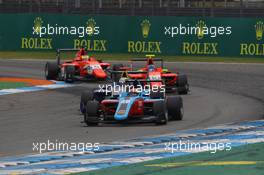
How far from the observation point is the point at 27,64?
121ft

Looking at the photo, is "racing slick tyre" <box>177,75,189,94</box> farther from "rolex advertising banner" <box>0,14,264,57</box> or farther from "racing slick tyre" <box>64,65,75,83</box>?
"rolex advertising banner" <box>0,14,264,57</box>

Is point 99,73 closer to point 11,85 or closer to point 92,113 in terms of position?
point 11,85

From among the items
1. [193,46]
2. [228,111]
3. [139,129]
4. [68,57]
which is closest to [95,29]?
[68,57]

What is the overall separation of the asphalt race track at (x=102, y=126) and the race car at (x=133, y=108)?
0.61ft

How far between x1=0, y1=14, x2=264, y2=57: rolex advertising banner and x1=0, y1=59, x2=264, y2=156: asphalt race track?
5893 millimetres

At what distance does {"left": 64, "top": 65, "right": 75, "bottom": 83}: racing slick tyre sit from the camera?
93.1 ft

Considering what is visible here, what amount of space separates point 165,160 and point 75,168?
141 cm

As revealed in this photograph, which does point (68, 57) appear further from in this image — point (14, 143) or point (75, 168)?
point (75, 168)

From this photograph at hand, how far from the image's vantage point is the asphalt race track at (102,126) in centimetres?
1576

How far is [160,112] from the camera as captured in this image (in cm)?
1722

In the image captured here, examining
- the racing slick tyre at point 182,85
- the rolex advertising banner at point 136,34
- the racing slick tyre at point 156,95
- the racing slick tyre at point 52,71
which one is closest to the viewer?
the racing slick tyre at point 156,95

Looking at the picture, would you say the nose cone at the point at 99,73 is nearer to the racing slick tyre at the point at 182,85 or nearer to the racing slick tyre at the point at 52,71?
the racing slick tyre at the point at 52,71

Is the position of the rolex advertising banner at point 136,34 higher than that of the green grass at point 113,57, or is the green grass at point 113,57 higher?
the rolex advertising banner at point 136,34

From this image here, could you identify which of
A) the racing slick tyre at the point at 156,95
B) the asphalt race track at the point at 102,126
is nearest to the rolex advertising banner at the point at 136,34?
the asphalt race track at the point at 102,126
